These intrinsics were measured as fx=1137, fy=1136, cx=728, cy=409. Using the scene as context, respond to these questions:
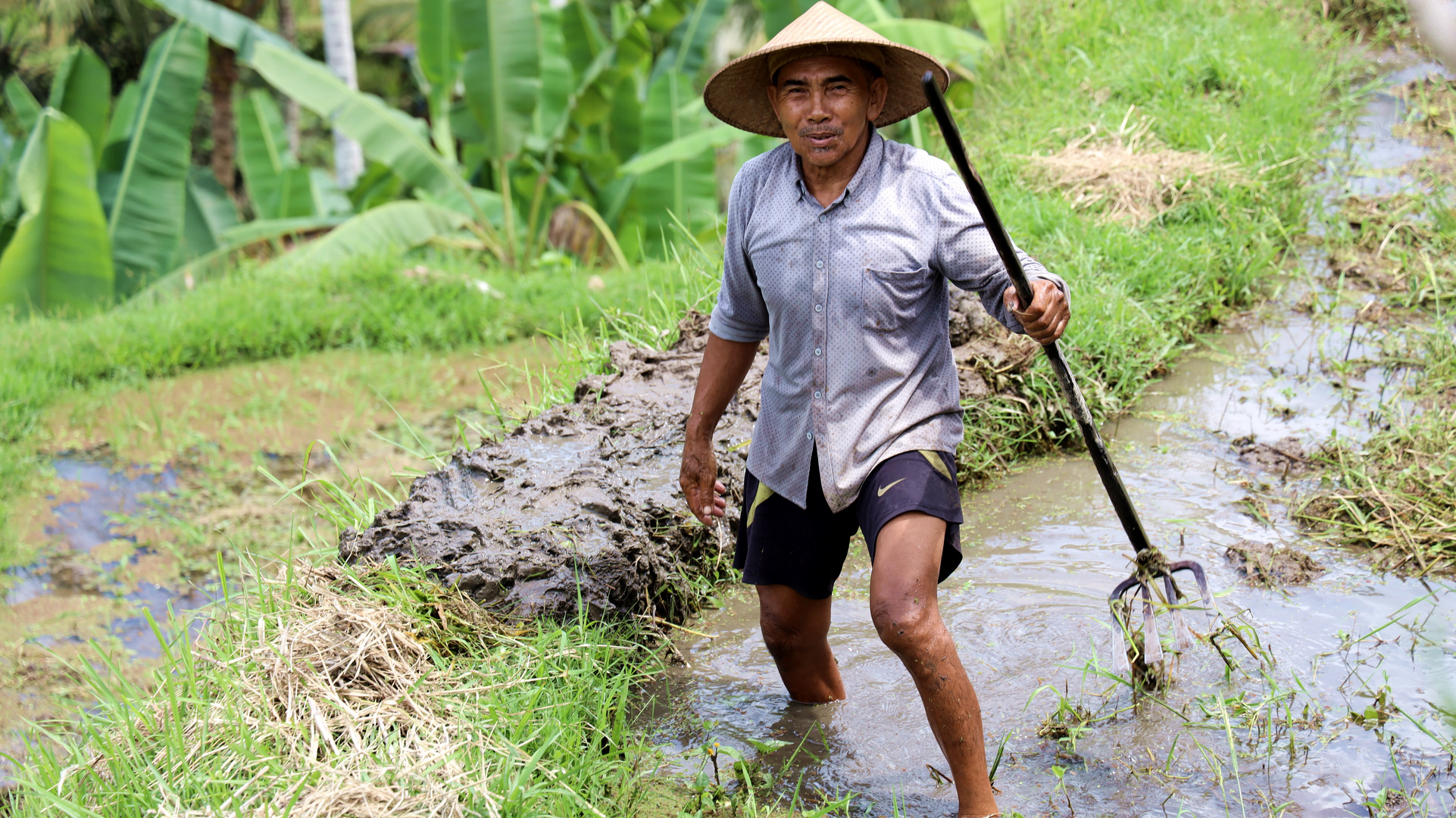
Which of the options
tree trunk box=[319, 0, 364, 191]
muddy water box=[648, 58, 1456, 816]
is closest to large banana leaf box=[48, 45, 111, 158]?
tree trunk box=[319, 0, 364, 191]

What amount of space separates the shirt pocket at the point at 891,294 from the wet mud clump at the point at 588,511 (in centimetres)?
118

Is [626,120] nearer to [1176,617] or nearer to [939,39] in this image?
[939,39]

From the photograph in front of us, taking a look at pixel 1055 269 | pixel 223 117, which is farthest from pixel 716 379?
pixel 223 117

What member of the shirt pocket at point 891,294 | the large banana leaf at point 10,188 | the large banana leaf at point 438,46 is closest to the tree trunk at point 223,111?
the large banana leaf at point 10,188

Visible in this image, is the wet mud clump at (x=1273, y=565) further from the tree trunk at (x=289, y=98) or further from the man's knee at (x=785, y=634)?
the tree trunk at (x=289, y=98)

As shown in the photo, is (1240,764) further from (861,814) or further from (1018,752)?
(861,814)

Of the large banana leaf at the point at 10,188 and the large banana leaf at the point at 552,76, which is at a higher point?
the large banana leaf at the point at 552,76

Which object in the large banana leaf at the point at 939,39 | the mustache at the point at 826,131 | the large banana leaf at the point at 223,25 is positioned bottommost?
the mustache at the point at 826,131

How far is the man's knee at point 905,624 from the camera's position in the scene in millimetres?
2234

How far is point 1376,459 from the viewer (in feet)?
12.8

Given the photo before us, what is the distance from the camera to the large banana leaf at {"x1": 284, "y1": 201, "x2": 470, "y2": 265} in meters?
8.63

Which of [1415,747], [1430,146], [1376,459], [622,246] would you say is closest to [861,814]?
[1415,747]

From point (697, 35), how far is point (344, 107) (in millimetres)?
3869

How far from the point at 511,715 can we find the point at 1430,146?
6052 millimetres
